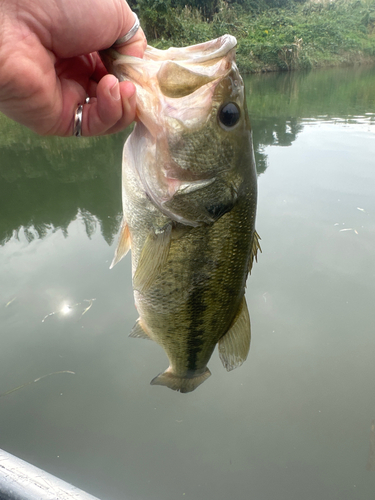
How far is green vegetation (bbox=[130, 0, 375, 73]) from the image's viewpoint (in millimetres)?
16438

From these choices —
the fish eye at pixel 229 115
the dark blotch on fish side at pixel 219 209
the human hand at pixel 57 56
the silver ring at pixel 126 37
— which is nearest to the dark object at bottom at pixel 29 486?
the dark blotch on fish side at pixel 219 209

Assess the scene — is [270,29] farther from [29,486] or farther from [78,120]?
[29,486]

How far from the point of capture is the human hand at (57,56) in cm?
90

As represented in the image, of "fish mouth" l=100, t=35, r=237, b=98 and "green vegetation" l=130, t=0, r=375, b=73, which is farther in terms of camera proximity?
"green vegetation" l=130, t=0, r=375, b=73

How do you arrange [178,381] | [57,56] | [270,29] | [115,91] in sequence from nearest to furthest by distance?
[115,91], [57,56], [178,381], [270,29]

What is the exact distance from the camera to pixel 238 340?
1376 mm

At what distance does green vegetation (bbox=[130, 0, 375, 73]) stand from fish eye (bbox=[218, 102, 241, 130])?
16.3 m

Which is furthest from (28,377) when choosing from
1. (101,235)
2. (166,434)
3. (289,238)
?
(289,238)

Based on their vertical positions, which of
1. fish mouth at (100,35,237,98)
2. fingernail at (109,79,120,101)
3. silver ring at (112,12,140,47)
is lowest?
fingernail at (109,79,120,101)

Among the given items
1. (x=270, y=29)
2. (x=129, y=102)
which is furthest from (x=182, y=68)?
(x=270, y=29)

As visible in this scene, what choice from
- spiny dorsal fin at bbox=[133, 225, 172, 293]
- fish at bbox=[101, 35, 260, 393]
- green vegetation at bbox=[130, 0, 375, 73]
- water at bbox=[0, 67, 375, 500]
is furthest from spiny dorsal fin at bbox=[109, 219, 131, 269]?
green vegetation at bbox=[130, 0, 375, 73]

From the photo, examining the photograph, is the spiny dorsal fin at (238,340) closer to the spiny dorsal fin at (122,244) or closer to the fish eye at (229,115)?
the spiny dorsal fin at (122,244)

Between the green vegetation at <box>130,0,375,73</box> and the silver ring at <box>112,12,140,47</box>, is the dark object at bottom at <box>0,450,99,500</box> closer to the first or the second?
the silver ring at <box>112,12,140,47</box>

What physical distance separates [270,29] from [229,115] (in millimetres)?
25746
